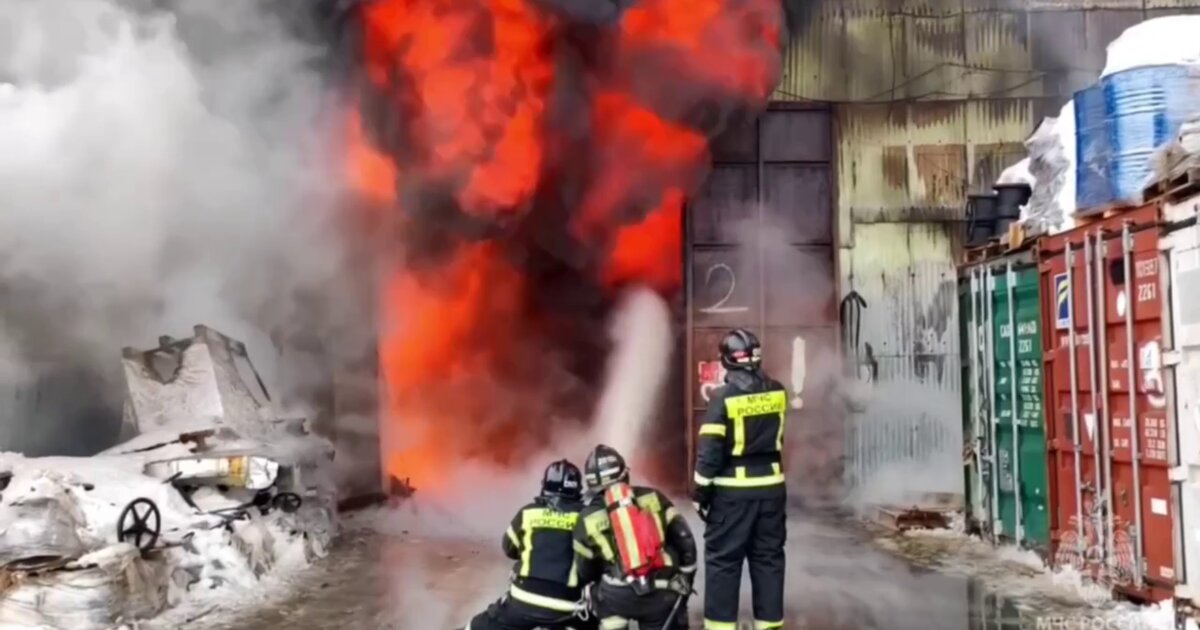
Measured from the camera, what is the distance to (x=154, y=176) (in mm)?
9484

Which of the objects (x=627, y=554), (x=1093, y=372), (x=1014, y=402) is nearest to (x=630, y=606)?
(x=627, y=554)

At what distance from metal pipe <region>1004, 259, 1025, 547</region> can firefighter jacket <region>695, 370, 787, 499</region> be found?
379 cm

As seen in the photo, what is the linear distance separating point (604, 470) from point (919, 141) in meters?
9.74

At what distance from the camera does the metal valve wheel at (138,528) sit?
7051mm

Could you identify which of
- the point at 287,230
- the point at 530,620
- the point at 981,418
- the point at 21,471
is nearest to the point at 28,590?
the point at 21,471

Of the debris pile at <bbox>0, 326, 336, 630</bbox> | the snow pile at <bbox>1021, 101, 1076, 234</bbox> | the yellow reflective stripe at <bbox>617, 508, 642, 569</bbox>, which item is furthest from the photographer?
the snow pile at <bbox>1021, 101, 1076, 234</bbox>

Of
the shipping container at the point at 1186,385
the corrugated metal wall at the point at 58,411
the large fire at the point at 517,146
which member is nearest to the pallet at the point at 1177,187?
the shipping container at the point at 1186,385

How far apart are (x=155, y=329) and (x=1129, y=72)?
8.87m

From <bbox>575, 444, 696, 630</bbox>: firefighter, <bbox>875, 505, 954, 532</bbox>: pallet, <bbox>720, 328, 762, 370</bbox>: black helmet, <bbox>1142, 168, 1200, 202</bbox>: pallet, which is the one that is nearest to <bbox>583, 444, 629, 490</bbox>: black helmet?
<bbox>575, 444, 696, 630</bbox>: firefighter

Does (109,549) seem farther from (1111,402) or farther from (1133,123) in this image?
(1133,123)

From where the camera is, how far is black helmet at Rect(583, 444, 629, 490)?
5.08 metres

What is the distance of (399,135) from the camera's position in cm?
1222

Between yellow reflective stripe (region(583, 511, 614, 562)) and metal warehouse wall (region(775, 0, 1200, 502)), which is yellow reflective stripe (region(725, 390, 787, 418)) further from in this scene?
metal warehouse wall (region(775, 0, 1200, 502))

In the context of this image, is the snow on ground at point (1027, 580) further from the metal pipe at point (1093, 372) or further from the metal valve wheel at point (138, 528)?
the metal valve wheel at point (138, 528)
